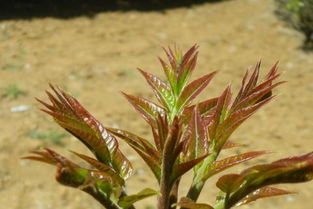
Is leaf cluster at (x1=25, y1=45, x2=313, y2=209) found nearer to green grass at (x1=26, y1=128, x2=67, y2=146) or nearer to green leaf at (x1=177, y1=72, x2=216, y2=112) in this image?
green leaf at (x1=177, y1=72, x2=216, y2=112)

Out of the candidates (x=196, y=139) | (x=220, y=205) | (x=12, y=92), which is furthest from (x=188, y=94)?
(x=12, y=92)

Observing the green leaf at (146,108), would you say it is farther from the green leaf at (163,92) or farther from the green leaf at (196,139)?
the green leaf at (196,139)

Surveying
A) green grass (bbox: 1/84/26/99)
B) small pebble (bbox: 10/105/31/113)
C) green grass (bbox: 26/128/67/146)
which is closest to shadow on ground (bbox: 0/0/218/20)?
green grass (bbox: 1/84/26/99)

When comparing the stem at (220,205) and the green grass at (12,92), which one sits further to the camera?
the green grass at (12,92)

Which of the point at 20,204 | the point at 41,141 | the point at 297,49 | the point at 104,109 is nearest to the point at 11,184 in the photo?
the point at 20,204

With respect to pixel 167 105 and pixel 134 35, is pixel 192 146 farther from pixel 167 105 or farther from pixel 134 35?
pixel 134 35

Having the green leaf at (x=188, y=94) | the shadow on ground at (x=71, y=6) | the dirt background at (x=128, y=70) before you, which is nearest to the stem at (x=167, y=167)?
the green leaf at (x=188, y=94)
